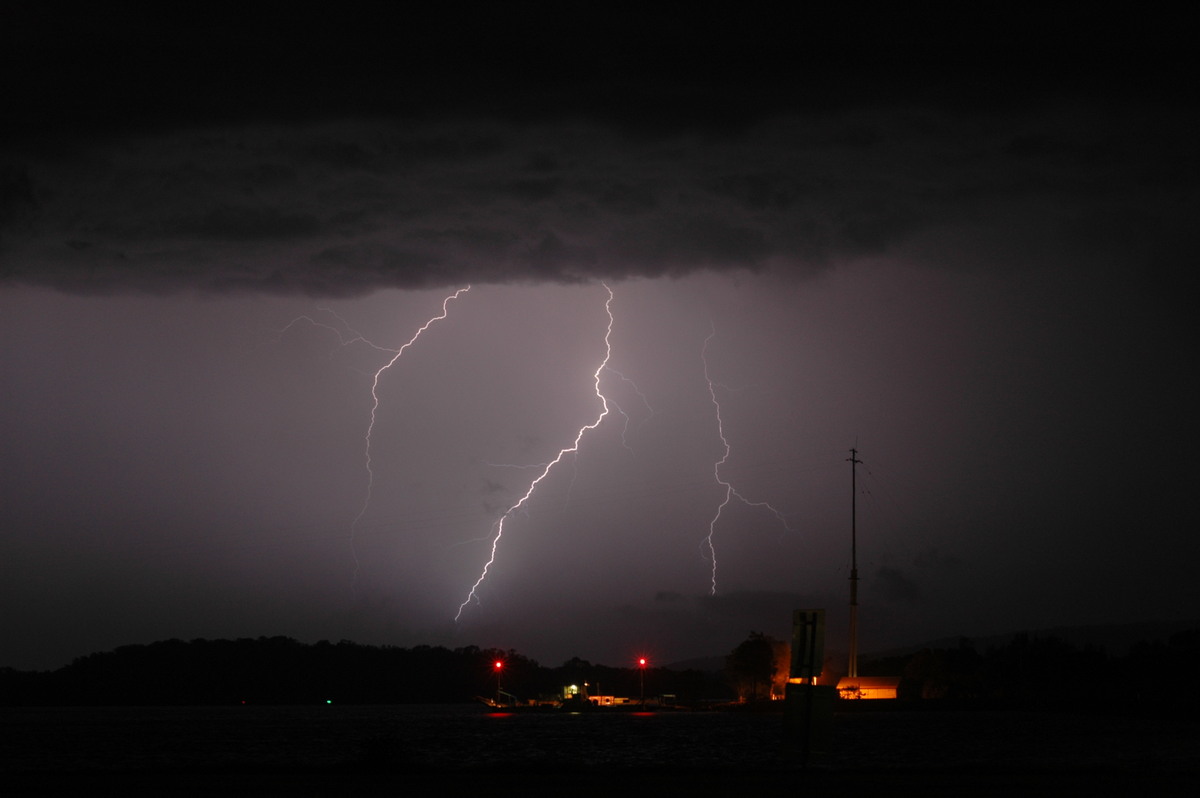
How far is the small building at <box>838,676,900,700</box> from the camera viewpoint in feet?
558

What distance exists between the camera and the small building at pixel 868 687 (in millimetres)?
170125

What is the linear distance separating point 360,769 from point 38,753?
40.6 m

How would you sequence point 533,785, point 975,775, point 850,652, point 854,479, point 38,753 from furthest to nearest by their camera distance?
1. point 850,652
2. point 854,479
3. point 38,753
4. point 975,775
5. point 533,785

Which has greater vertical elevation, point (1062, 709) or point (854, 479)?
point (854, 479)

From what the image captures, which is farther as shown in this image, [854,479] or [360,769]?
[854,479]

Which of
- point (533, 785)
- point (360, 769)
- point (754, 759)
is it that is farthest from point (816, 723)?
point (754, 759)

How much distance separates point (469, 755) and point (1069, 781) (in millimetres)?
34006

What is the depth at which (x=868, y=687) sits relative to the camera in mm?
175625

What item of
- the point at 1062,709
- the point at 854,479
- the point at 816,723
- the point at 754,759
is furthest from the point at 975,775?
the point at 1062,709

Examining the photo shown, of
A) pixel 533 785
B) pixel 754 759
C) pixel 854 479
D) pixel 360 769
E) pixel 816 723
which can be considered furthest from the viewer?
pixel 854 479

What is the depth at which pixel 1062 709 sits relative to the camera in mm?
168125

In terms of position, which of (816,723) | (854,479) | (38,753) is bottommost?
(38,753)

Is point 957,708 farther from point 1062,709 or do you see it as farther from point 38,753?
point 38,753

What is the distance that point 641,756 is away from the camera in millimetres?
52594
